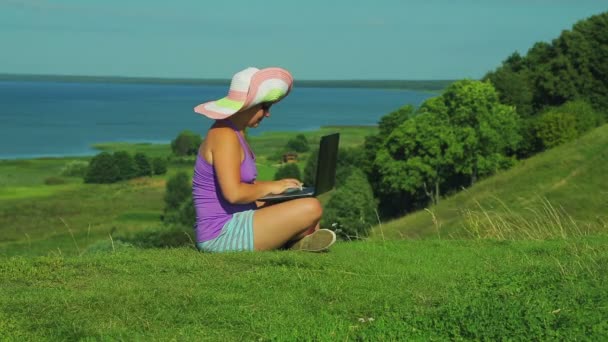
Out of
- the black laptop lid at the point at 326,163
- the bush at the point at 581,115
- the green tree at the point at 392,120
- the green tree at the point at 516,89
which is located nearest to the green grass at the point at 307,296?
the black laptop lid at the point at 326,163

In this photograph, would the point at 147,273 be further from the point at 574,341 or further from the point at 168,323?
the point at 574,341

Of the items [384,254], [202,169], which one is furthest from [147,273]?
[384,254]

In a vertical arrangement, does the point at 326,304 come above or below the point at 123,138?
above

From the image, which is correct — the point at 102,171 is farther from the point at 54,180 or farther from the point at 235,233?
the point at 235,233

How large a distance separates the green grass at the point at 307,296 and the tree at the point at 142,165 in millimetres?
119500

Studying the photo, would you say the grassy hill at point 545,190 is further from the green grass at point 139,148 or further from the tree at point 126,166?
the green grass at point 139,148

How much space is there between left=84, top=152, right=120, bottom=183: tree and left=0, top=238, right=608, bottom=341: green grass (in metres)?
116

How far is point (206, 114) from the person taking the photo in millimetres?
8617

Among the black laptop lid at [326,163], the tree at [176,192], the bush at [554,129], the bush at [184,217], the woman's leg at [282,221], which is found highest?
the black laptop lid at [326,163]

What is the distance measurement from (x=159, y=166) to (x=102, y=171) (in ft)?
28.4

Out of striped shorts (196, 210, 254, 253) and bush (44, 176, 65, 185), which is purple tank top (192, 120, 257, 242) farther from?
bush (44, 176, 65, 185)

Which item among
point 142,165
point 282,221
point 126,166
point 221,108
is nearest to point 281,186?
point 282,221

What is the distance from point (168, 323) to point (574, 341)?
9.16 ft

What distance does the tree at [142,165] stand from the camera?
12662 centimetres
